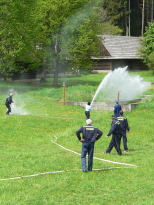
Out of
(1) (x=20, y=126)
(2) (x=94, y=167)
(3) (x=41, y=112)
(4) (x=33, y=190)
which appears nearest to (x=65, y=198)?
(4) (x=33, y=190)

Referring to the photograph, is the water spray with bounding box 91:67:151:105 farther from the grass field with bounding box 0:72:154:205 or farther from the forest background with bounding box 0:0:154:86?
the grass field with bounding box 0:72:154:205

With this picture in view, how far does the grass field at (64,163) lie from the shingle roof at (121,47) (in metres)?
35.1

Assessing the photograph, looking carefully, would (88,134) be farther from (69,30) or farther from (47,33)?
(47,33)

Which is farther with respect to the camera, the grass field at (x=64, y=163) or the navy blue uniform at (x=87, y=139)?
the navy blue uniform at (x=87, y=139)

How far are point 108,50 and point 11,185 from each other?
55.3m

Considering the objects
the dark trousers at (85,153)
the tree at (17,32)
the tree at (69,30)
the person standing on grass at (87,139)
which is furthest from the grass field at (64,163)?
the tree at (69,30)

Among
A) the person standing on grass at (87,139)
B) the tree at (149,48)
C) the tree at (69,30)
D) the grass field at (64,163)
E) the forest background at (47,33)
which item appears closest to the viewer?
the grass field at (64,163)

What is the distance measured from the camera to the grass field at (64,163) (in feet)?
38.2

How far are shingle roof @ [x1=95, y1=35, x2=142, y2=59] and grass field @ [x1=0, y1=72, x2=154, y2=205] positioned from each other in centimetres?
3510

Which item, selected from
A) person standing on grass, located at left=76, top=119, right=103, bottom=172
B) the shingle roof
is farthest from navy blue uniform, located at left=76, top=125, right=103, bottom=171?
the shingle roof

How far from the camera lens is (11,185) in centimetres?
1261

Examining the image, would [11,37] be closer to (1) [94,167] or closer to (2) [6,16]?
(2) [6,16]

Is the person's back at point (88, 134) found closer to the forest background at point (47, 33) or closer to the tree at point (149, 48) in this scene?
the forest background at point (47, 33)

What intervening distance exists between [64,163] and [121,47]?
5547 centimetres
